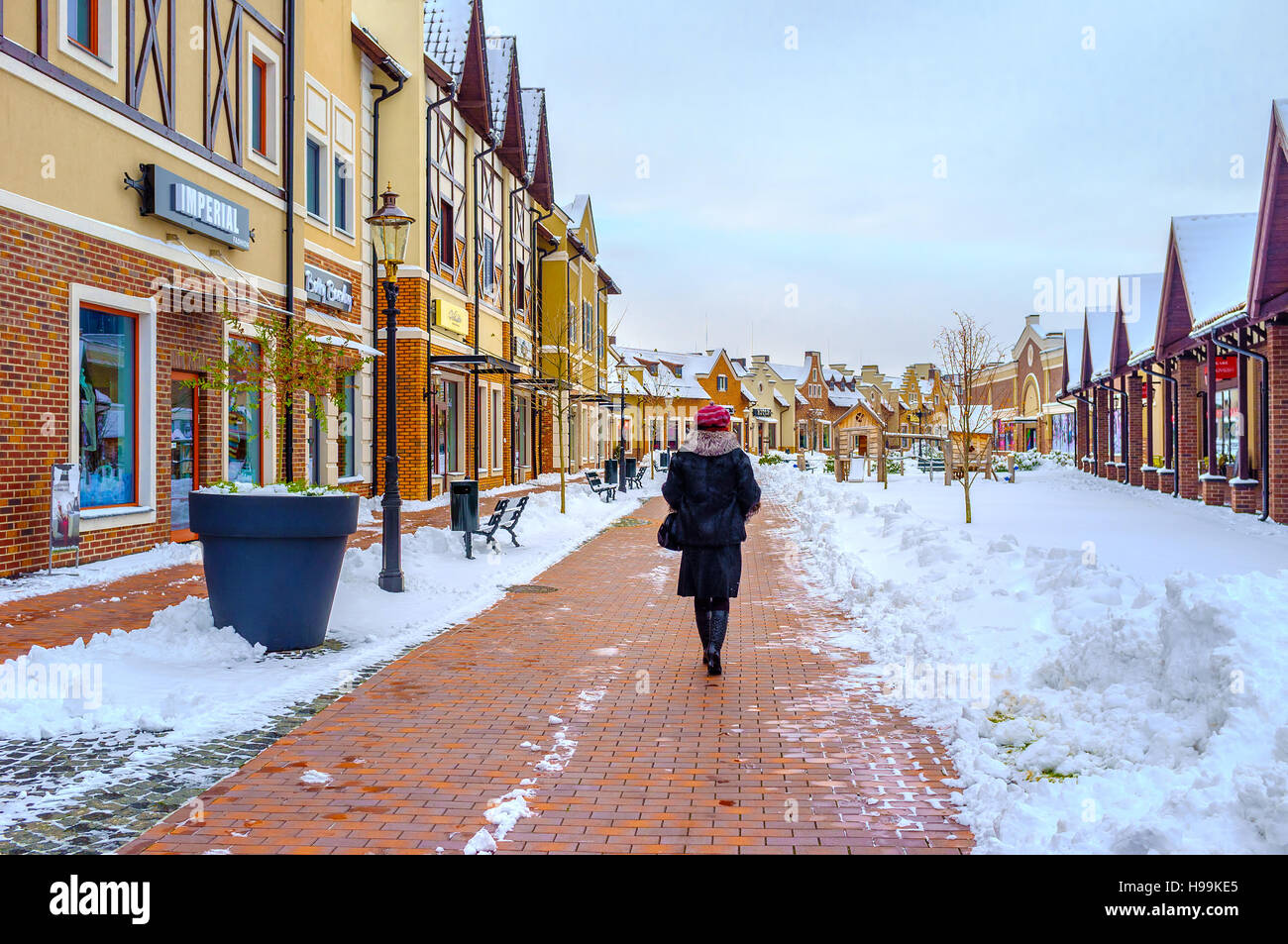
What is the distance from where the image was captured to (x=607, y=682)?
6.57 m

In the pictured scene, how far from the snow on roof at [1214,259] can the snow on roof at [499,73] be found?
17319 mm

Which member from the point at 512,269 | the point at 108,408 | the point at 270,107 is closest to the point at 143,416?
the point at 108,408

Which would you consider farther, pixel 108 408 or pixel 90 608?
A: pixel 108 408

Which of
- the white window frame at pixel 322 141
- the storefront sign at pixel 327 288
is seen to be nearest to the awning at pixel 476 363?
the storefront sign at pixel 327 288

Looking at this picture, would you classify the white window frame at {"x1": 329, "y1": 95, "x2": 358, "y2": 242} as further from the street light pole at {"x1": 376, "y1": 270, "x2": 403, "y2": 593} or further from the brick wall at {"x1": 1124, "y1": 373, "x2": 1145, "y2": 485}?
the brick wall at {"x1": 1124, "y1": 373, "x2": 1145, "y2": 485}

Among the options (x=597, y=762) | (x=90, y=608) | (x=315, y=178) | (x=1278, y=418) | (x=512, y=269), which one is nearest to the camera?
(x=597, y=762)

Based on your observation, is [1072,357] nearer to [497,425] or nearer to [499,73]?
[497,425]

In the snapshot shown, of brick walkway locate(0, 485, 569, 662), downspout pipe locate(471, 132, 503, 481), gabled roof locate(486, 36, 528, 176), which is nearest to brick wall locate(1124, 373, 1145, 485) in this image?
downspout pipe locate(471, 132, 503, 481)

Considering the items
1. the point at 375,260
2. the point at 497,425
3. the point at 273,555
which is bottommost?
the point at 273,555

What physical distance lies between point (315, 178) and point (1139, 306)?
23041mm

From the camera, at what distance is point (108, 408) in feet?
38.5

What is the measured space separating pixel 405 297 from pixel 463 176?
193 inches

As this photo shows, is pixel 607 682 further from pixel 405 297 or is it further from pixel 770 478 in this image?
pixel 770 478

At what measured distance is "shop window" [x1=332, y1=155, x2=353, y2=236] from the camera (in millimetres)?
19641
